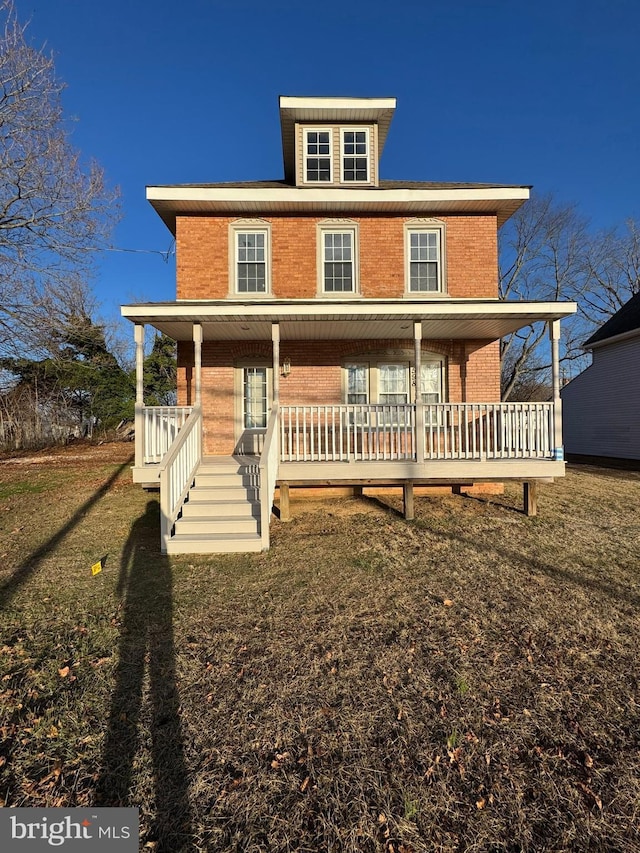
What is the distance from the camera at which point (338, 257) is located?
10.2 m

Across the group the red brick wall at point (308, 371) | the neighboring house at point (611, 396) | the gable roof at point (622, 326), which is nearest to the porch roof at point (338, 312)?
the red brick wall at point (308, 371)

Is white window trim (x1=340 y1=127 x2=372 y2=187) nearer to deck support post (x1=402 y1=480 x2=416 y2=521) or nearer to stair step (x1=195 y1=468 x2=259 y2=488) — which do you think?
deck support post (x1=402 y1=480 x2=416 y2=521)

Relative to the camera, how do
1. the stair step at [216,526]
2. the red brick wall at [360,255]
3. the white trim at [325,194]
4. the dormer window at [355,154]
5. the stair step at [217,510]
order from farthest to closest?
the dormer window at [355,154] < the red brick wall at [360,255] < the white trim at [325,194] < the stair step at [217,510] < the stair step at [216,526]

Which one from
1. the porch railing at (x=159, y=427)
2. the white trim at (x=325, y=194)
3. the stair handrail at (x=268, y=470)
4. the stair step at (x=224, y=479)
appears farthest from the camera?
the white trim at (x=325, y=194)

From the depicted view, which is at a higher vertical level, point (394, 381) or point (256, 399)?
point (394, 381)

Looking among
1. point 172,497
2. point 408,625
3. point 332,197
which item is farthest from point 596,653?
point 332,197

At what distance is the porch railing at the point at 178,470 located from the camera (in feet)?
20.2

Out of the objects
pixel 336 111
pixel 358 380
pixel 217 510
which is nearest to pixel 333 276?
pixel 358 380

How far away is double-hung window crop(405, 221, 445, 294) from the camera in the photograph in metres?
10.3

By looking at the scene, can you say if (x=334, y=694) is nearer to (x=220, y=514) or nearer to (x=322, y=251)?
(x=220, y=514)

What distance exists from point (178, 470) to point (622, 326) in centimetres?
1911

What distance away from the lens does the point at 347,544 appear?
6789mm

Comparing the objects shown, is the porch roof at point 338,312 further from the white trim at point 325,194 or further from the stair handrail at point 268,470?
the white trim at point 325,194

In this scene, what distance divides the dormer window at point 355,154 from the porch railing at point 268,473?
7.04 m
